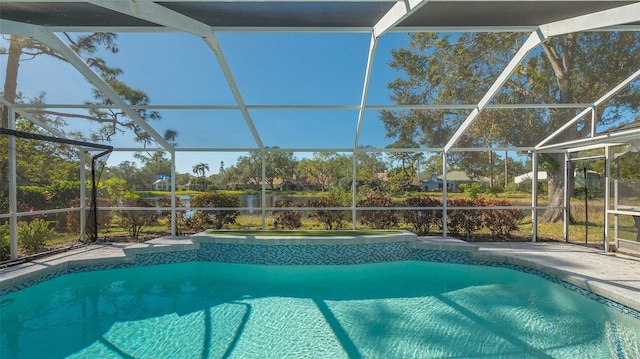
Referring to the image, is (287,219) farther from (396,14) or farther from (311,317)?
(396,14)

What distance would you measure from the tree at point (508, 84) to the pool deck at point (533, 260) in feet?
8.41

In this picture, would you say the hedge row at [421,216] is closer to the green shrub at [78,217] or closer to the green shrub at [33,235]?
the green shrub at [78,217]

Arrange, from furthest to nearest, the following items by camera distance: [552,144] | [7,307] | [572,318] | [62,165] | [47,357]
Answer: [62,165]
[552,144]
[7,307]
[572,318]
[47,357]

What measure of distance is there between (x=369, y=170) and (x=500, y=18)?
230 inches

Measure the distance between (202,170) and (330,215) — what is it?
4571 millimetres

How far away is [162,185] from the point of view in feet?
32.3

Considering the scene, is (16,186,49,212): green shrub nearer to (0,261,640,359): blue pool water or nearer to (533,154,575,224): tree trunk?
(0,261,640,359): blue pool water

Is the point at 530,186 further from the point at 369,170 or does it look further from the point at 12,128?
the point at 12,128

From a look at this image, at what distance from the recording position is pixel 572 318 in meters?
4.46

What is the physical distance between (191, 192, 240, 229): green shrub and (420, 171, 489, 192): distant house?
20.6 feet

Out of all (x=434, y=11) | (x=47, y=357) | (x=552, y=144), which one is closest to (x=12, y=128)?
(x=47, y=357)

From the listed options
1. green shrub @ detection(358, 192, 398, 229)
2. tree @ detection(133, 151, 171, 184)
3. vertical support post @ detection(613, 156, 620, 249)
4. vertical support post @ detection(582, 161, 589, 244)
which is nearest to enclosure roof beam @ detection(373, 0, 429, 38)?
green shrub @ detection(358, 192, 398, 229)

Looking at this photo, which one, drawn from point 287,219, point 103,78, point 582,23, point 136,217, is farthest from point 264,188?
point 582,23

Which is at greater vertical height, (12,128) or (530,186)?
(12,128)
